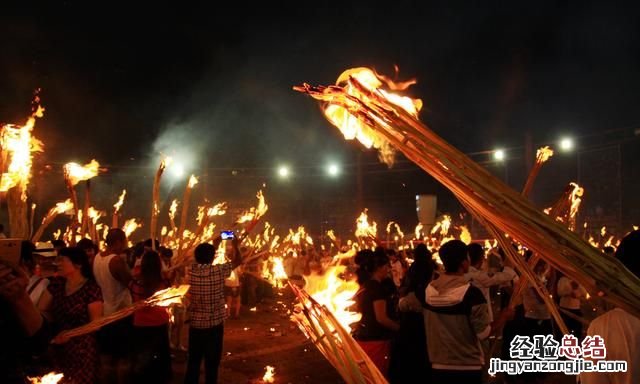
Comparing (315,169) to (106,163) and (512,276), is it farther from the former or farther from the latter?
(512,276)

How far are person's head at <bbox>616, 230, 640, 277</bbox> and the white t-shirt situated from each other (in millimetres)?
236

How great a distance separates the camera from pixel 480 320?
3641 mm

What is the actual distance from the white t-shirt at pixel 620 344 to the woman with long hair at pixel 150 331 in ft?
14.0

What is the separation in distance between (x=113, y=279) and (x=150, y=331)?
2.33ft

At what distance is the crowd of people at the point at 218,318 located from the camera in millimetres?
2271

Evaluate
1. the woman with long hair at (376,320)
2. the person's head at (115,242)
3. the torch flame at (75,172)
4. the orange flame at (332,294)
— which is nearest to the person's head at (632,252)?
the orange flame at (332,294)

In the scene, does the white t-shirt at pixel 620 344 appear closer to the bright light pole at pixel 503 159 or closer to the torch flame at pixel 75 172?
the torch flame at pixel 75 172

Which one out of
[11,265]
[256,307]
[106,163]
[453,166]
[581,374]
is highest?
[106,163]

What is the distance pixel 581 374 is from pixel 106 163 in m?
28.2

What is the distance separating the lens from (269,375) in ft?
25.0

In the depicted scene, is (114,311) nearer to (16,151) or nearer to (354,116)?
(16,151)

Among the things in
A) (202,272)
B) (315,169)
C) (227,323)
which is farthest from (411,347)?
(315,169)

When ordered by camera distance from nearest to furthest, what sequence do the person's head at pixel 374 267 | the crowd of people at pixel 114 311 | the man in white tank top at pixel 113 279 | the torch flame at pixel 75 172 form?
1. the crowd of people at pixel 114 311
2. the man in white tank top at pixel 113 279
3. the person's head at pixel 374 267
4. the torch flame at pixel 75 172

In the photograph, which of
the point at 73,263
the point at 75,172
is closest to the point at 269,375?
the point at 73,263
